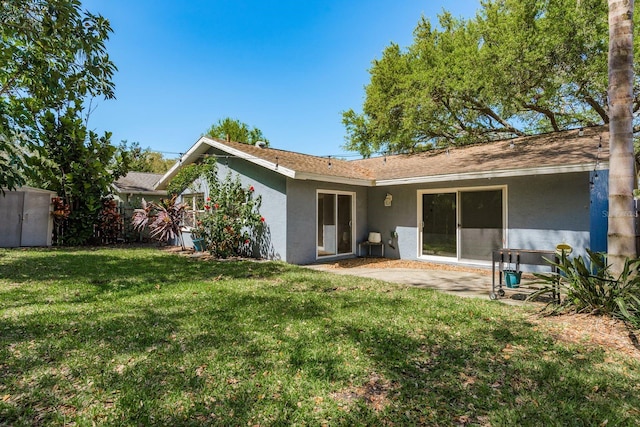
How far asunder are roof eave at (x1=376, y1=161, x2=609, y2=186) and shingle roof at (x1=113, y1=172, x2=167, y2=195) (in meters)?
11.7

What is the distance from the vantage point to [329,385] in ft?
9.36

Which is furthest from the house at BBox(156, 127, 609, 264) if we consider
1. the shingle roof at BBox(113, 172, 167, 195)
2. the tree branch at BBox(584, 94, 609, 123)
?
the shingle roof at BBox(113, 172, 167, 195)

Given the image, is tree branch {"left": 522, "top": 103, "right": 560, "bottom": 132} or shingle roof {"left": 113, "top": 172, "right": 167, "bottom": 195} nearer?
tree branch {"left": 522, "top": 103, "right": 560, "bottom": 132}

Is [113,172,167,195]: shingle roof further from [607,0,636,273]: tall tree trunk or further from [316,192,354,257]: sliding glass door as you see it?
[607,0,636,273]: tall tree trunk

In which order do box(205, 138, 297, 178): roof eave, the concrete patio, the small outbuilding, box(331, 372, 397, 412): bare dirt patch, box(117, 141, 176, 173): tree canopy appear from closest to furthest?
box(331, 372, 397, 412): bare dirt patch, the concrete patio, box(205, 138, 297, 178): roof eave, the small outbuilding, box(117, 141, 176, 173): tree canopy

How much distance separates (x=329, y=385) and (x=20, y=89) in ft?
38.3

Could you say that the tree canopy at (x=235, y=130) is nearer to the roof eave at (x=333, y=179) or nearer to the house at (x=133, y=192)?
the house at (x=133, y=192)

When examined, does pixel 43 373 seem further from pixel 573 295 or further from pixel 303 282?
pixel 573 295

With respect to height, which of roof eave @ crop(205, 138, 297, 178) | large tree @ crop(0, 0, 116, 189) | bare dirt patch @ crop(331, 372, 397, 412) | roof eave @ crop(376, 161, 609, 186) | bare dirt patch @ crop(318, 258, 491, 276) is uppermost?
large tree @ crop(0, 0, 116, 189)

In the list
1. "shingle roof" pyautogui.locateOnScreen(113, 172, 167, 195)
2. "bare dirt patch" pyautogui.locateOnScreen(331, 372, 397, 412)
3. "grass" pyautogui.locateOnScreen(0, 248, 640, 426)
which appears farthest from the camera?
"shingle roof" pyautogui.locateOnScreen(113, 172, 167, 195)

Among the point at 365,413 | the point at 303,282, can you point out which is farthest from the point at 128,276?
the point at 365,413

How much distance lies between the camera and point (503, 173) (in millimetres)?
8047

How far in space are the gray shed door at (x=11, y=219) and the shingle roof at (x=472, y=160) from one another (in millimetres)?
5652

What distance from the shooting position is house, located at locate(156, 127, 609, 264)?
764 centimetres
